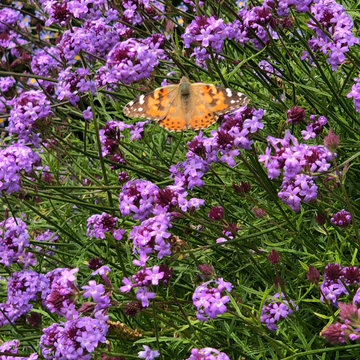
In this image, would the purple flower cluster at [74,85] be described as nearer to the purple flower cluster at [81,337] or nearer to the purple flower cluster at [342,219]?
the purple flower cluster at [81,337]

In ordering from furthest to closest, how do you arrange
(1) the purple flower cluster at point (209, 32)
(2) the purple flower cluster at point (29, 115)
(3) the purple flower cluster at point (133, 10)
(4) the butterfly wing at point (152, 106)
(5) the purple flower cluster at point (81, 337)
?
(3) the purple flower cluster at point (133, 10)
(4) the butterfly wing at point (152, 106)
(2) the purple flower cluster at point (29, 115)
(1) the purple flower cluster at point (209, 32)
(5) the purple flower cluster at point (81, 337)

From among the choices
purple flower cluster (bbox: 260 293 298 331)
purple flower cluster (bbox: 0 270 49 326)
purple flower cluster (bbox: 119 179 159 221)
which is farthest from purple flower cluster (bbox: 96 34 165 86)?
purple flower cluster (bbox: 260 293 298 331)

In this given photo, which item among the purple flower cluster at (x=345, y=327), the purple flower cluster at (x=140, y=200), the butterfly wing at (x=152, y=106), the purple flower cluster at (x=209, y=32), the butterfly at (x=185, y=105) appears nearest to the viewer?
the purple flower cluster at (x=345, y=327)

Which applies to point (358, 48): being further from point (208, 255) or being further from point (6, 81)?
point (6, 81)

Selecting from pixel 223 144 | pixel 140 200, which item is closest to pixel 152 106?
A: pixel 223 144

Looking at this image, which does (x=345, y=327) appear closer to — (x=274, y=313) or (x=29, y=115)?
(x=274, y=313)

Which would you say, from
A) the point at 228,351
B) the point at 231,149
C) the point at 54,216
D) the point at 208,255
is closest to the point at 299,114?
the point at 231,149

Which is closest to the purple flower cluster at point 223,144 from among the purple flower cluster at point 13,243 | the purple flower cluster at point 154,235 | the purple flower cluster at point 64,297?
the purple flower cluster at point 154,235
